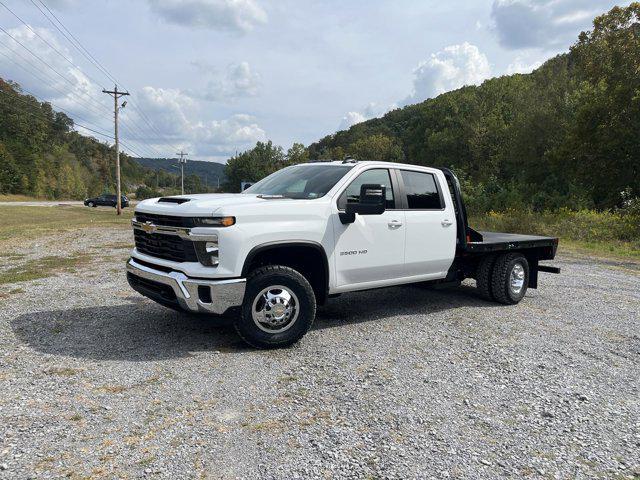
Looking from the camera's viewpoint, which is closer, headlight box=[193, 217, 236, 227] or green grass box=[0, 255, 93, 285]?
headlight box=[193, 217, 236, 227]

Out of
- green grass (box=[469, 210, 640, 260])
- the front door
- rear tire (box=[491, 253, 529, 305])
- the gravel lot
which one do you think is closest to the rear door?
the front door

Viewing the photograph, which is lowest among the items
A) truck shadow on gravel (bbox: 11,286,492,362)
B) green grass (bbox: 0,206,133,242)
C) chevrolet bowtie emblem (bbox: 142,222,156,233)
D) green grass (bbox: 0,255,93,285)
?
green grass (bbox: 0,206,133,242)

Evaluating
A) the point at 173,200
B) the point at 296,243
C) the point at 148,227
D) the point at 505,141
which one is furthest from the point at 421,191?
the point at 505,141

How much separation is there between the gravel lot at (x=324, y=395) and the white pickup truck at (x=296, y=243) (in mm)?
521

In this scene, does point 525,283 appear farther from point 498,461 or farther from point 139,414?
point 139,414

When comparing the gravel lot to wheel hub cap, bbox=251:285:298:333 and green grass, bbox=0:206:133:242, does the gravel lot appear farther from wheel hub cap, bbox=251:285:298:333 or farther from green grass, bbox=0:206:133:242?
green grass, bbox=0:206:133:242

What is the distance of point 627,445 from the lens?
3.12 metres

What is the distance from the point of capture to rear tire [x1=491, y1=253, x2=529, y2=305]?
22.5ft

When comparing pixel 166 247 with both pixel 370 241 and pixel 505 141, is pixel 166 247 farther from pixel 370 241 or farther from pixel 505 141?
pixel 505 141

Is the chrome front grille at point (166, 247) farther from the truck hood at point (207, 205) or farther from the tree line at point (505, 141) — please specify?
the tree line at point (505, 141)

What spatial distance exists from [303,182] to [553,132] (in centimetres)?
3928

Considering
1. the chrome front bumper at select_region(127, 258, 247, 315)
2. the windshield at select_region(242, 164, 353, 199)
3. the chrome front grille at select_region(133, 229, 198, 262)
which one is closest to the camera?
the chrome front bumper at select_region(127, 258, 247, 315)

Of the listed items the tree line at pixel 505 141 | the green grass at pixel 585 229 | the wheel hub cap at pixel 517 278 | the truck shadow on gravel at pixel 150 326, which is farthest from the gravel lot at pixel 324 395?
the green grass at pixel 585 229

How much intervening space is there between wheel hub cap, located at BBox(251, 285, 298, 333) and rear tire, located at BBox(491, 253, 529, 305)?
3.52 m
